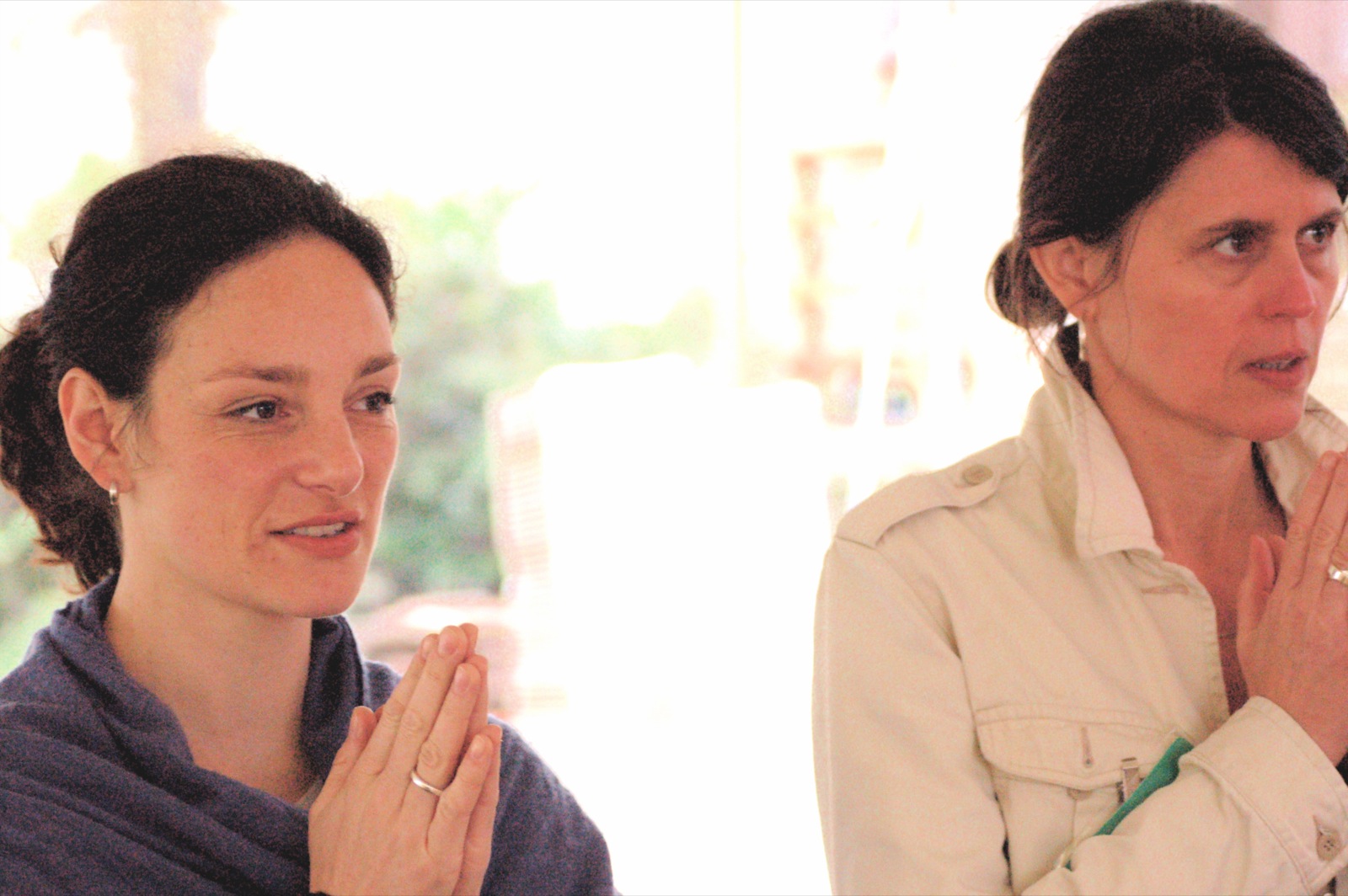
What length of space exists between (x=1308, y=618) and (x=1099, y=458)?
241 mm

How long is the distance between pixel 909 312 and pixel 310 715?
3.48 metres

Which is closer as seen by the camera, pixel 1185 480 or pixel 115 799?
pixel 115 799

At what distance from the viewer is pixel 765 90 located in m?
4.19

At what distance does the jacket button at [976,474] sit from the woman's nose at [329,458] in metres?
0.59

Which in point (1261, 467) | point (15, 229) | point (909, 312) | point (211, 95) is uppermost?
point (211, 95)

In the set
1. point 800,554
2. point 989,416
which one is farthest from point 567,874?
point 800,554

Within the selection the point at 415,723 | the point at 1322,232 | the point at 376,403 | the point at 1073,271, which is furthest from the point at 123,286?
the point at 1322,232

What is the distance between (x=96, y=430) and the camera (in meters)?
1.17

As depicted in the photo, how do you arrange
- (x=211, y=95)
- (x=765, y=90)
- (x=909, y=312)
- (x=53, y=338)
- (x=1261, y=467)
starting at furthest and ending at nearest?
(x=909, y=312)
(x=765, y=90)
(x=211, y=95)
(x=1261, y=467)
(x=53, y=338)

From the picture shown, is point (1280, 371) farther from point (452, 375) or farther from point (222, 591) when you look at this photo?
point (452, 375)

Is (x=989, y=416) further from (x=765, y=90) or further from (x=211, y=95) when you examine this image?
(x=765, y=90)

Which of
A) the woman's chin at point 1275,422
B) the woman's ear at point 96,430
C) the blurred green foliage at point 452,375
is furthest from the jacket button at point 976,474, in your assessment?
the blurred green foliage at point 452,375

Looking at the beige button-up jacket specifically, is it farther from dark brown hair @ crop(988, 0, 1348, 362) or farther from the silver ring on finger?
the silver ring on finger

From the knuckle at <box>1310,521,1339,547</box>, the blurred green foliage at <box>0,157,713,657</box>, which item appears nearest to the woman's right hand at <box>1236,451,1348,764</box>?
the knuckle at <box>1310,521,1339,547</box>
